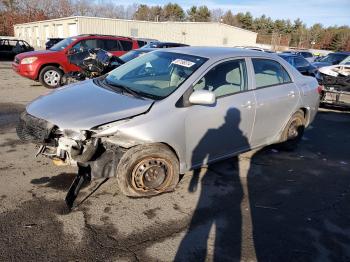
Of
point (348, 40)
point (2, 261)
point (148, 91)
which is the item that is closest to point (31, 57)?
point (148, 91)

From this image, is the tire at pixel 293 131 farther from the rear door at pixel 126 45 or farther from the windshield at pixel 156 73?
the rear door at pixel 126 45

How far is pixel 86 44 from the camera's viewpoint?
12180 millimetres

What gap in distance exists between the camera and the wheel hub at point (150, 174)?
398 centimetres

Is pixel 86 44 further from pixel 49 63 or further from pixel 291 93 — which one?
pixel 291 93

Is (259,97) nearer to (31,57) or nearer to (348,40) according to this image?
(31,57)

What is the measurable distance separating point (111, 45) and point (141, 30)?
92.1 feet

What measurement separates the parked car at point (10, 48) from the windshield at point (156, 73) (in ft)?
65.5

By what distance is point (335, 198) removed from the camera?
4.53m

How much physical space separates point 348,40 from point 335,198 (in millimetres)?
70693

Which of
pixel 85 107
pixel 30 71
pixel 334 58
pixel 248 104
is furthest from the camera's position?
pixel 334 58

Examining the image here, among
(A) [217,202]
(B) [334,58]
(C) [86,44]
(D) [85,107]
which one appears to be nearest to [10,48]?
(C) [86,44]

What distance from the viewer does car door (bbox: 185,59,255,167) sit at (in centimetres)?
426

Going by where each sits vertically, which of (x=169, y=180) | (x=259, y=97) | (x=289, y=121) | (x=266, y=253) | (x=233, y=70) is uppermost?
(x=233, y=70)

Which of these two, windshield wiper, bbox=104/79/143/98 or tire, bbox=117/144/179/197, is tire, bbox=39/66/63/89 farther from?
tire, bbox=117/144/179/197
